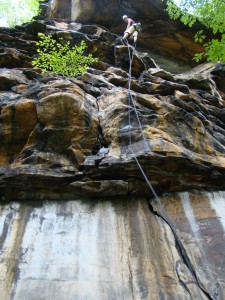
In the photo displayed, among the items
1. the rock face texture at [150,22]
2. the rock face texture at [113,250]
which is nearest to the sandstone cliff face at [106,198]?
the rock face texture at [113,250]

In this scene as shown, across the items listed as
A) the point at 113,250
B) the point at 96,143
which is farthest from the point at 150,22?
the point at 113,250

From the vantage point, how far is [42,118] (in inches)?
278

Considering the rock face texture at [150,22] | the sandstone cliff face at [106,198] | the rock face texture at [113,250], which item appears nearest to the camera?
the rock face texture at [113,250]

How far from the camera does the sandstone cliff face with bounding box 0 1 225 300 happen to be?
539cm

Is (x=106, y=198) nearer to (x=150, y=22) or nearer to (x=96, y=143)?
(x=96, y=143)

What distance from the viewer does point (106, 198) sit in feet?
21.7

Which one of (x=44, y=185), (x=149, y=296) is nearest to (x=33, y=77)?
(x=44, y=185)

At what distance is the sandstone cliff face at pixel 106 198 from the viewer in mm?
5395

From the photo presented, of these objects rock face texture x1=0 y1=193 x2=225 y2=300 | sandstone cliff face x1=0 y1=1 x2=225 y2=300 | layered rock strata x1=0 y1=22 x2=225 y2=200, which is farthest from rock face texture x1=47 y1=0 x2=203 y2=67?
rock face texture x1=0 y1=193 x2=225 y2=300

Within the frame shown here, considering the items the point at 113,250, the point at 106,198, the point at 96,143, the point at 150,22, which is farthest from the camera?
the point at 150,22

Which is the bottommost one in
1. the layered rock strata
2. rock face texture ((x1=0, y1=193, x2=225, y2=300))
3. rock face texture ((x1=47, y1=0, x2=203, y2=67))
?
rock face texture ((x1=0, y1=193, x2=225, y2=300))

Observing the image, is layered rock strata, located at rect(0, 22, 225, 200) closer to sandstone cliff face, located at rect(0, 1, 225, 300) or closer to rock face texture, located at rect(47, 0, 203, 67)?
sandstone cliff face, located at rect(0, 1, 225, 300)

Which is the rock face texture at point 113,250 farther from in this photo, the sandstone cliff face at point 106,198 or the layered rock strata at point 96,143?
the layered rock strata at point 96,143

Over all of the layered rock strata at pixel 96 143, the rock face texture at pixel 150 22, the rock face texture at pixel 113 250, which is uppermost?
the rock face texture at pixel 150 22
